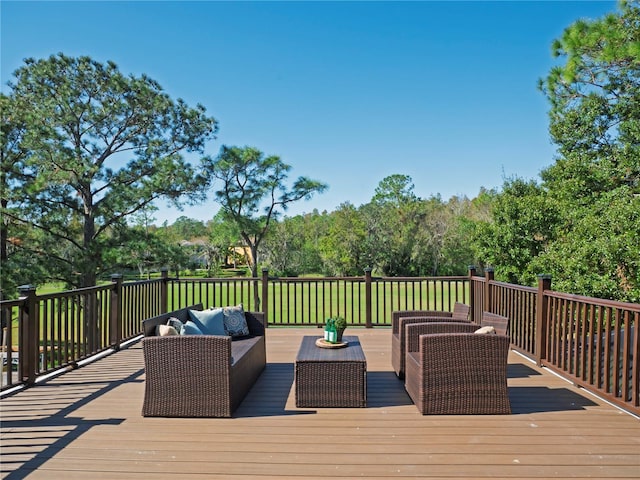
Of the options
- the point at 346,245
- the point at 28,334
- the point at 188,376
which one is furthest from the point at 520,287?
the point at 346,245

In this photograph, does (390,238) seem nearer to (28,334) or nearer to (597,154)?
(597,154)

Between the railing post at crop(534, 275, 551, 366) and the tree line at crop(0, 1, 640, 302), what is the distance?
3255mm

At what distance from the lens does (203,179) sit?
15.1 m

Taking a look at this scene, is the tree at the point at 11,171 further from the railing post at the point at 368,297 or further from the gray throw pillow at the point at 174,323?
the gray throw pillow at the point at 174,323

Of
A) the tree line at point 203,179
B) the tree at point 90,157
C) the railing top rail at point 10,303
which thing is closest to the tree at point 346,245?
the tree line at point 203,179

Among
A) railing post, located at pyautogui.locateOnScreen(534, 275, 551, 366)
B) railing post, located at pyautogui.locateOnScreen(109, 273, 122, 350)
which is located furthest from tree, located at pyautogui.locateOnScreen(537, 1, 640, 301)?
railing post, located at pyautogui.locateOnScreen(109, 273, 122, 350)

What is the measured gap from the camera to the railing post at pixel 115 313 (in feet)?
17.8

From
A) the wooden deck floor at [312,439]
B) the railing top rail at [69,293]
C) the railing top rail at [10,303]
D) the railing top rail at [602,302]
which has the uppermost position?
the railing top rail at [602,302]

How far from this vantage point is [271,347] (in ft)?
19.0

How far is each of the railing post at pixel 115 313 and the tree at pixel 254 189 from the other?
12.1 m

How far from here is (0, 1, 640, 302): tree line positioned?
25.2 ft

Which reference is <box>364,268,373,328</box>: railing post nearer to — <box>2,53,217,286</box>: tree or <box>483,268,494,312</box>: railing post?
<box>483,268,494,312</box>: railing post

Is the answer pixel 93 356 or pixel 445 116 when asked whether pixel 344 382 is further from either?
pixel 445 116

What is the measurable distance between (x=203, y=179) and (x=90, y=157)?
3.44 metres
